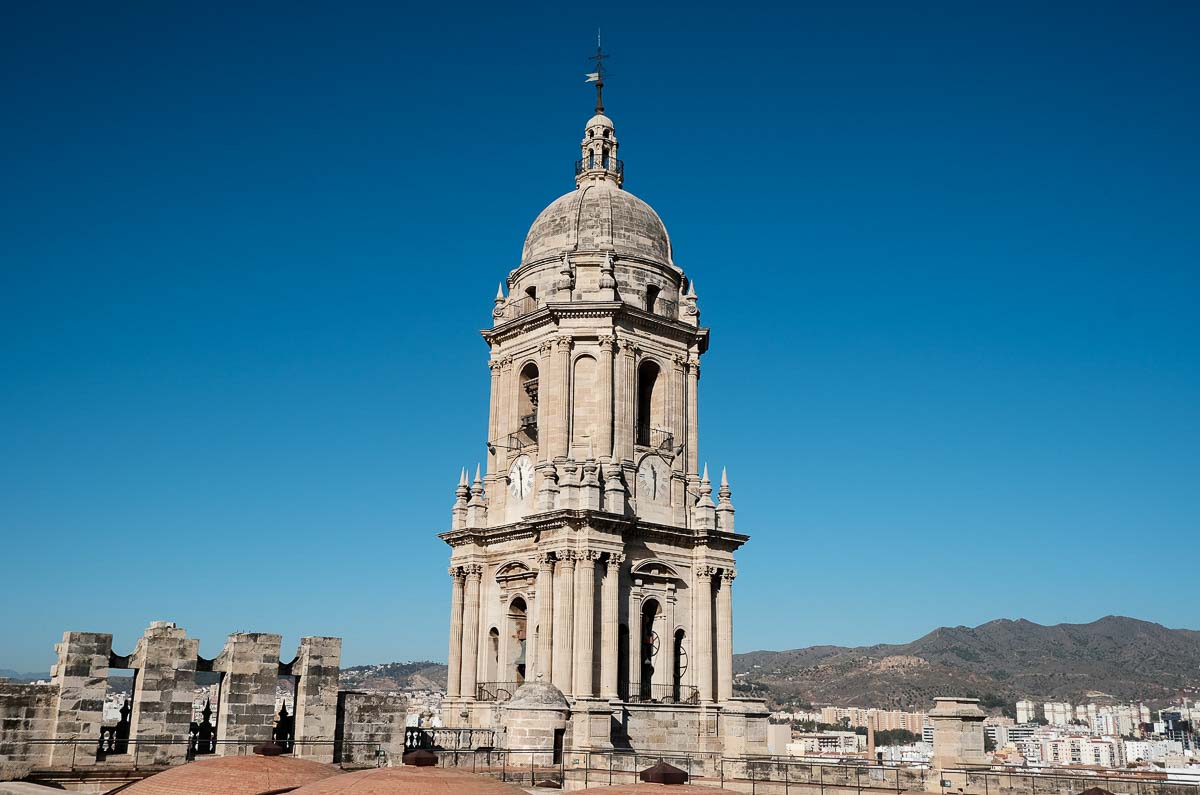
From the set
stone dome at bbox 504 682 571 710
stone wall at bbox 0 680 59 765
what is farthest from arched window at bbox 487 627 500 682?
stone wall at bbox 0 680 59 765

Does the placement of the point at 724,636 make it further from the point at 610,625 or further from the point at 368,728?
the point at 368,728

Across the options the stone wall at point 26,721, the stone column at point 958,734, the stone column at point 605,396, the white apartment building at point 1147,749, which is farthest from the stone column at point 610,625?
the white apartment building at point 1147,749

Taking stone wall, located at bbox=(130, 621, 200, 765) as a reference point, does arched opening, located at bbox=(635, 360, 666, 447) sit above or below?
above

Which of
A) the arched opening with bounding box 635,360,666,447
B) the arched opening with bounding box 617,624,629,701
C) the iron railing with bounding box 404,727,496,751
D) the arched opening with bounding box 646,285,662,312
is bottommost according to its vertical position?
the iron railing with bounding box 404,727,496,751

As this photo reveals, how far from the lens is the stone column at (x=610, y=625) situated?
4016 centimetres

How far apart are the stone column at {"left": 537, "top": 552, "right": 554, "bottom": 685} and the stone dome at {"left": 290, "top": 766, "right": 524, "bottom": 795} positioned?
25314 millimetres

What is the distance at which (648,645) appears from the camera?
42.9 m

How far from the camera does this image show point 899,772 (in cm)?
3108

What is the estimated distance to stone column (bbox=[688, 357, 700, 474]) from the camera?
45719mm

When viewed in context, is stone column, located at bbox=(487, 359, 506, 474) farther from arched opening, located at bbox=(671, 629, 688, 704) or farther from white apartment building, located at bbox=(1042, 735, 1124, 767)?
white apartment building, located at bbox=(1042, 735, 1124, 767)

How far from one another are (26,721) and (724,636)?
2489 centimetres

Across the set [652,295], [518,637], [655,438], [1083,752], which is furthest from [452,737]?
[1083,752]

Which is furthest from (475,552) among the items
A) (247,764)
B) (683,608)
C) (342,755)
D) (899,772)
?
(247,764)

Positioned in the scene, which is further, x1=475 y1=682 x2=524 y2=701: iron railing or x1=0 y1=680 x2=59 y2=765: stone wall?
x1=475 y1=682 x2=524 y2=701: iron railing
